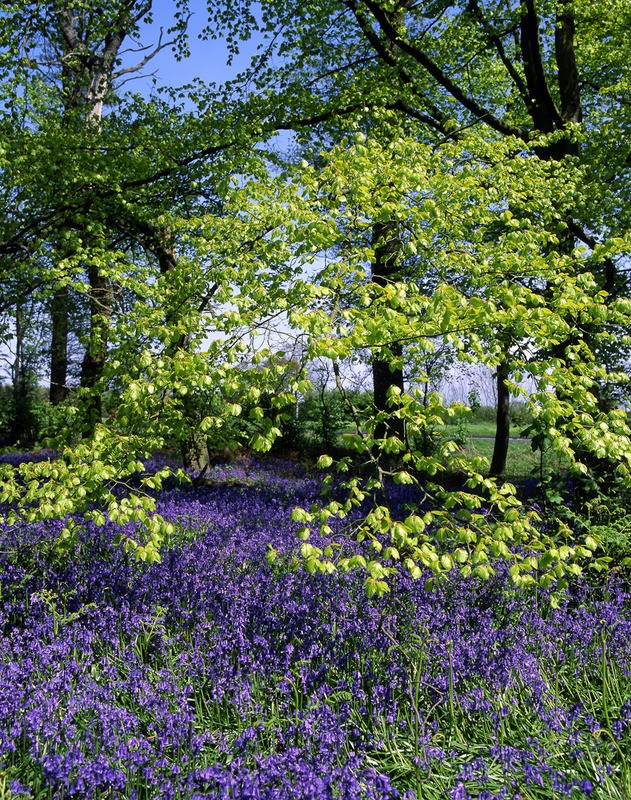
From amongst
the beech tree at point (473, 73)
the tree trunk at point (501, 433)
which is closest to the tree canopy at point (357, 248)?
the beech tree at point (473, 73)

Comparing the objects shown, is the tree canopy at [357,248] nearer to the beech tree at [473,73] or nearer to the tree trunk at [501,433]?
the beech tree at [473,73]

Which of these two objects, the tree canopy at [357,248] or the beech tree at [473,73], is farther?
the beech tree at [473,73]

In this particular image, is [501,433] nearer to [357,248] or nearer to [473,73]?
[473,73]

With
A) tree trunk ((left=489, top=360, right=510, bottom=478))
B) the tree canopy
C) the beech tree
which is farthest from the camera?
tree trunk ((left=489, top=360, right=510, bottom=478))

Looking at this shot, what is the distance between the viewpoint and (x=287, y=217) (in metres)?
3.49

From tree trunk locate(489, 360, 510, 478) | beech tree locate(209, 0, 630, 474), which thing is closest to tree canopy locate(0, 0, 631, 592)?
beech tree locate(209, 0, 630, 474)

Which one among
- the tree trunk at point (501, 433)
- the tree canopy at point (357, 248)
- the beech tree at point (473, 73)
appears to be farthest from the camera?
the tree trunk at point (501, 433)

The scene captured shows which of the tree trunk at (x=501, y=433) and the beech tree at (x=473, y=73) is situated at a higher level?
the beech tree at (x=473, y=73)

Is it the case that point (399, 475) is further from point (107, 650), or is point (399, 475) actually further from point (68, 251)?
point (68, 251)

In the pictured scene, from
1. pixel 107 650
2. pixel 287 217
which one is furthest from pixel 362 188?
pixel 107 650

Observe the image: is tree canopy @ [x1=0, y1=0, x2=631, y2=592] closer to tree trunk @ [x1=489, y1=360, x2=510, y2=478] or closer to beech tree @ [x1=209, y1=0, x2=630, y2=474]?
beech tree @ [x1=209, y1=0, x2=630, y2=474]

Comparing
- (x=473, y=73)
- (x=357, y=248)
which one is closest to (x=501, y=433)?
(x=473, y=73)

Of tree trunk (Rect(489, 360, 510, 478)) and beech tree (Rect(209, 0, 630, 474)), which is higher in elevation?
beech tree (Rect(209, 0, 630, 474))

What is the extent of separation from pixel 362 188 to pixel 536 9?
25.8 feet
